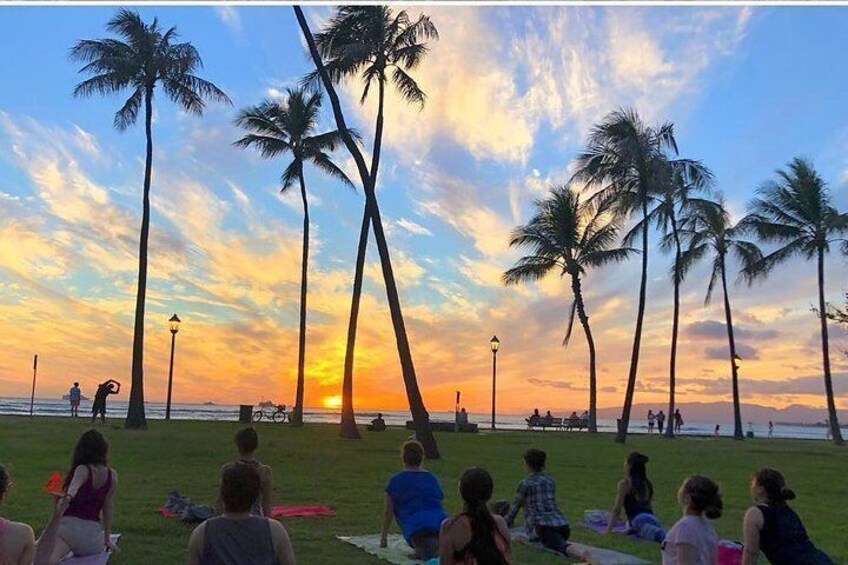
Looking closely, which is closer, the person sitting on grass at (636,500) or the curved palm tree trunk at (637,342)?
the person sitting on grass at (636,500)

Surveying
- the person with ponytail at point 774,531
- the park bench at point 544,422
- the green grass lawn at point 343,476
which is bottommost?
the green grass lawn at point 343,476

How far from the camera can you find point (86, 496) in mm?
6309

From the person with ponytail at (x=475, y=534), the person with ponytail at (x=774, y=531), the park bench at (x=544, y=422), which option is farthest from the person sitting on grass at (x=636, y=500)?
the park bench at (x=544, y=422)

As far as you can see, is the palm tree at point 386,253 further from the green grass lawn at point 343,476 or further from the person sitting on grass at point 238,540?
the person sitting on grass at point 238,540

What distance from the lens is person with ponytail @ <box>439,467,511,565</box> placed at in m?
4.90

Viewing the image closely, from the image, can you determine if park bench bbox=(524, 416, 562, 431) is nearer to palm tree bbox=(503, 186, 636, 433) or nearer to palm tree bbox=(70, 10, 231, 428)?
palm tree bbox=(503, 186, 636, 433)

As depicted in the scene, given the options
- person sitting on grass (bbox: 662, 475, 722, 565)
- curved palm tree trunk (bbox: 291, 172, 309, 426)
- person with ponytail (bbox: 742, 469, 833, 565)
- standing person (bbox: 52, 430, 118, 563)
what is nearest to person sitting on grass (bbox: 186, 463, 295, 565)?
standing person (bbox: 52, 430, 118, 563)

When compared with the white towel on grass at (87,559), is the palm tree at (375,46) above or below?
above

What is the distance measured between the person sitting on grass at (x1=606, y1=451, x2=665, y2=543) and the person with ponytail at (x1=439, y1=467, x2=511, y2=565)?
532cm

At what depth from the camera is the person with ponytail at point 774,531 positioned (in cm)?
580

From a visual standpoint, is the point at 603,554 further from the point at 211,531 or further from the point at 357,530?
the point at 211,531

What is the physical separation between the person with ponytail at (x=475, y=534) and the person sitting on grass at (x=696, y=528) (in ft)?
5.22

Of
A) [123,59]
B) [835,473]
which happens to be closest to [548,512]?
[835,473]

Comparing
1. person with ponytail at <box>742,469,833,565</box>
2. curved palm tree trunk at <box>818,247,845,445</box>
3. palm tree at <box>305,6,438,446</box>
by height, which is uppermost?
palm tree at <box>305,6,438,446</box>
